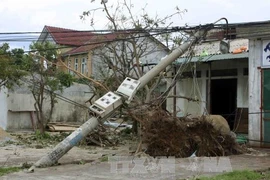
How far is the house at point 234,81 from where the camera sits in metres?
13.9

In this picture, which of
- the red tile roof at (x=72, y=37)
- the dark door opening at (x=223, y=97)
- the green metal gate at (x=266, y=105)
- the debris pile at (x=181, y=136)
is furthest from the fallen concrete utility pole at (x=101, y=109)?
the red tile roof at (x=72, y=37)

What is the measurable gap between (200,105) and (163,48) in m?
3.14

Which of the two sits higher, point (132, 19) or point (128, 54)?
A: point (132, 19)

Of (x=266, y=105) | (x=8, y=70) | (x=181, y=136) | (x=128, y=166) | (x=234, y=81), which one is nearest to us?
(x=128, y=166)

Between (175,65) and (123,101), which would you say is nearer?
(123,101)

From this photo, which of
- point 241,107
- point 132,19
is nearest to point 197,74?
point 241,107

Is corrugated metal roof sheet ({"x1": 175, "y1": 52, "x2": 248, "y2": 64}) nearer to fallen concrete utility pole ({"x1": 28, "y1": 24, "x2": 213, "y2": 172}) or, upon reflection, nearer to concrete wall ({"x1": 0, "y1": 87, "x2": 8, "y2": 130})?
fallen concrete utility pole ({"x1": 28, "y1": 24, "x2": 213, "y2": 172})

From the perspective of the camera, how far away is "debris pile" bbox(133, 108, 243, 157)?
11.6 meters

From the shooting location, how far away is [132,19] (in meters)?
16.6

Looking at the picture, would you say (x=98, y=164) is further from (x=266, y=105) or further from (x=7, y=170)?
(x=266, y=105)

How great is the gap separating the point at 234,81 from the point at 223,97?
64.1 inches

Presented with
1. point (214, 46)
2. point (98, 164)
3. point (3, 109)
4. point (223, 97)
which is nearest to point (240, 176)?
point (98, 164)

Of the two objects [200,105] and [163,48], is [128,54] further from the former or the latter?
[200,105]

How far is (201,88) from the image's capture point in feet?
61.0
